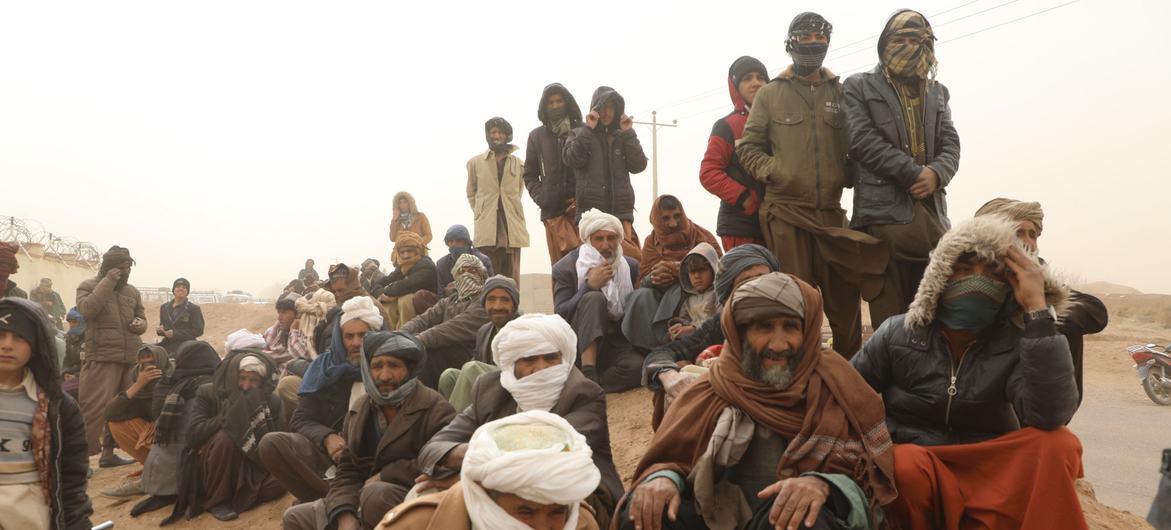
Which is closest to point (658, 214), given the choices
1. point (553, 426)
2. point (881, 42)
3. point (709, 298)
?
point (709, 298)

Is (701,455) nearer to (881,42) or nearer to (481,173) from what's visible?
(881,42)

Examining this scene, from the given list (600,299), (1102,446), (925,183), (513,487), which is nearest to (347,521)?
(513,487)

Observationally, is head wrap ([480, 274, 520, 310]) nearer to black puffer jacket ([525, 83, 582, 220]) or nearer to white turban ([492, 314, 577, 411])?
white turban ([492, 314, 577, 411])

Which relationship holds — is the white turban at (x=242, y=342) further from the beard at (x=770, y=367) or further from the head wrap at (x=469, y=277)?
the beard at (x=770, y=367)

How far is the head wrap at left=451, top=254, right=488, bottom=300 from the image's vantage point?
685 cm

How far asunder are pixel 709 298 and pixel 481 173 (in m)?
4.63

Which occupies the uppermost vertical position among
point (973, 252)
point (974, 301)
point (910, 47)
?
point (910, 47)

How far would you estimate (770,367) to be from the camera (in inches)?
122

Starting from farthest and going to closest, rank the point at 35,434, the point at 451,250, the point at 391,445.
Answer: the point at 451,250
the point at 391,445
the point at 35,434

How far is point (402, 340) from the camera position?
4621 millimetres

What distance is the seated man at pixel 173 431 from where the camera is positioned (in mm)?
6898

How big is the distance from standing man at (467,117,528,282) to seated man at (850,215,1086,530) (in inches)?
244

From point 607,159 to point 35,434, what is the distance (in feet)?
15.6

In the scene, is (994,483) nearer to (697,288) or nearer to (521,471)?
(521,471)
